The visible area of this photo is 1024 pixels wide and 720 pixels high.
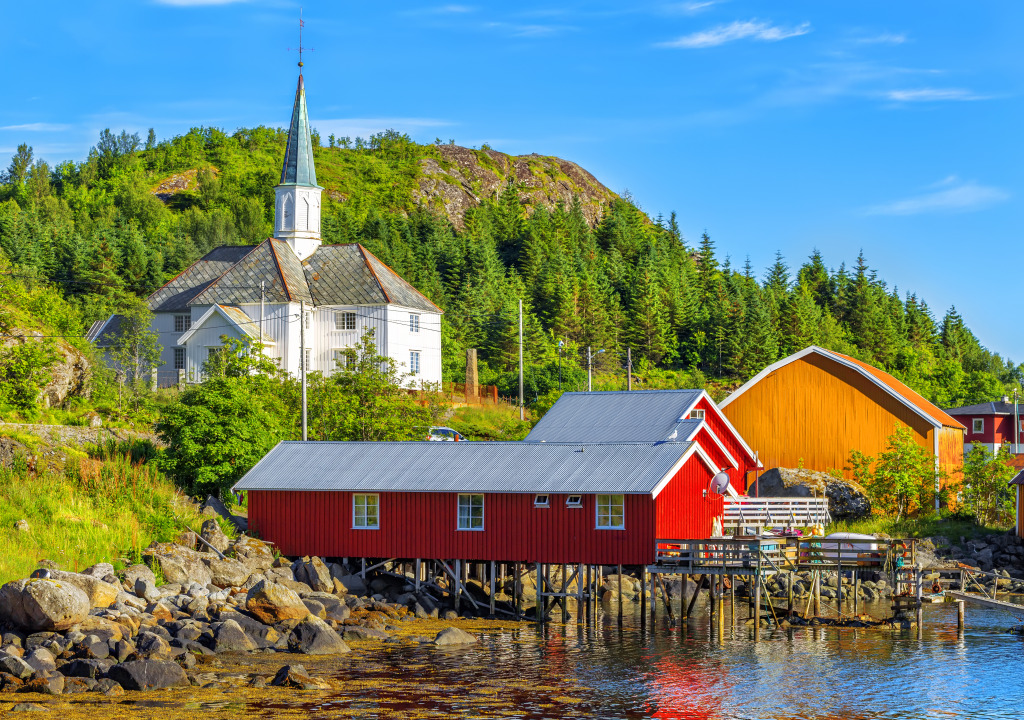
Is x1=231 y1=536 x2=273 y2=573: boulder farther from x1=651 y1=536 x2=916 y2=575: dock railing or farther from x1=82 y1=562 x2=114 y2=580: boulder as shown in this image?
x1=651 y1=536 x2=916 y2=575: dock railing

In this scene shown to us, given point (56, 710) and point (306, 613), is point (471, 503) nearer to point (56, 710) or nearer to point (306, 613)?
point (306, 613)

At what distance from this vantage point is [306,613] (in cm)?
3045

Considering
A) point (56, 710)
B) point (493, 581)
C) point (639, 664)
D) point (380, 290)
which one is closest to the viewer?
point (56, 710)

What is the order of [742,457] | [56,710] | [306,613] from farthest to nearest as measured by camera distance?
[742,457]
[306,613]
[56,710]

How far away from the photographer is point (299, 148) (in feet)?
227

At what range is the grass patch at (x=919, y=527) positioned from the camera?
153 feet

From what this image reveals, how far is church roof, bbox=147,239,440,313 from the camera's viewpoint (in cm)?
6384

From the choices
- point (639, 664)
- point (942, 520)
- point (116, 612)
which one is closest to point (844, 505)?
point (942, 520)

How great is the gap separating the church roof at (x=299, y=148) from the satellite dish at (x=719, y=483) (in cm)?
4017

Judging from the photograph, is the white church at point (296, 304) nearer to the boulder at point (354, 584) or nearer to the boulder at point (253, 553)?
the boulder at point (253, 553)

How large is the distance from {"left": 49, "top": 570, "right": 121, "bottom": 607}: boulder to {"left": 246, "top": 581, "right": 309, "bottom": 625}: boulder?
3.44 metres

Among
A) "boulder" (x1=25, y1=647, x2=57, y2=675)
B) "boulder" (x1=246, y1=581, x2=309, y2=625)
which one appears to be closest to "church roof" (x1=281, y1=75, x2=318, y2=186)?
"boulder" (x1=246, y1=581, x2=309, y2=625)

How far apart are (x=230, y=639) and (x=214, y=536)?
25.7 feet

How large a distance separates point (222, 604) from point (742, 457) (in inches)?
816
